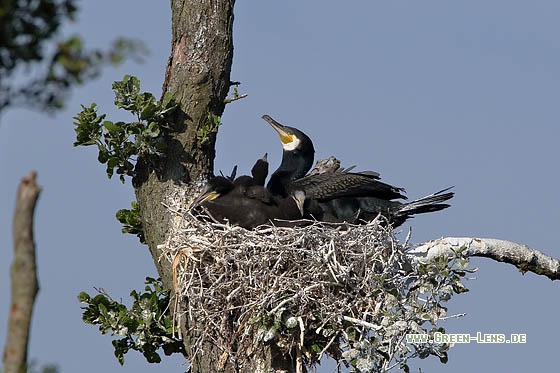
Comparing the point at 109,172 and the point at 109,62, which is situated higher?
the point at 109,172

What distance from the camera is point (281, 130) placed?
29.1ft

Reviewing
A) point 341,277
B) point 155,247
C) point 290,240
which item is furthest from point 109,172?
point 341,277

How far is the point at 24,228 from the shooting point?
10.6ft

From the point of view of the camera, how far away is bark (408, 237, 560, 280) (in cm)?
688

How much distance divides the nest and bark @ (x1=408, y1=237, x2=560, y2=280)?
0.38 m

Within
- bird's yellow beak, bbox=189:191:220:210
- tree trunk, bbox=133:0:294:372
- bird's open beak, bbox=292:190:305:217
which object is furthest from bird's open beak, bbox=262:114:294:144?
bird's yellow beak, bbox=189:191:220:210

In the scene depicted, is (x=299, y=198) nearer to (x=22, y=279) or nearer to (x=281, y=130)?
(x=281, y=130)

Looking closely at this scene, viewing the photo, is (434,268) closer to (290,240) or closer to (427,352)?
(427,352)

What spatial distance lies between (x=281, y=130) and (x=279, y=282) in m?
2.85

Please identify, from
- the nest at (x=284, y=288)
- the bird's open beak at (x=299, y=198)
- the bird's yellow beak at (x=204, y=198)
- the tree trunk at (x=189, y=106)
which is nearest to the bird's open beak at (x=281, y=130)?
the bird's open beak at (x=299, y=198)

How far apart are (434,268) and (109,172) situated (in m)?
2.40

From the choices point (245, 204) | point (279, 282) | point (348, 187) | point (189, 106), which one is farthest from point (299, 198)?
point (279, 282)

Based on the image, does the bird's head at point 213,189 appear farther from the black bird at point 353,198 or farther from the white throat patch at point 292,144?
the white throat patch at point 292,144

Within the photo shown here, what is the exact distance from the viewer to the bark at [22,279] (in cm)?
321
